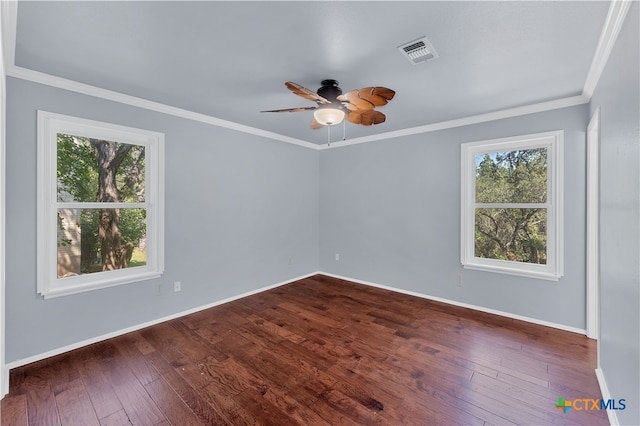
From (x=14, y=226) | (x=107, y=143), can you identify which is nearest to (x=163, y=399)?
(x=14, y=226)

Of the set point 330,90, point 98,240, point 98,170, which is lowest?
point 98,240

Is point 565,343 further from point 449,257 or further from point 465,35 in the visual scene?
point 465,35

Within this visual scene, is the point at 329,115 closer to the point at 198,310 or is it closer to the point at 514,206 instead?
the point at 514,206

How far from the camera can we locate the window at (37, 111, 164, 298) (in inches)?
95.3

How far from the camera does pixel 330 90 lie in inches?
95.1

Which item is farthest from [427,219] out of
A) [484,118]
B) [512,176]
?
[484,118]

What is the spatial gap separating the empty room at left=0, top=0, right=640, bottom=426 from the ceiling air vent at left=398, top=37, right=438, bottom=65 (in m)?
0.02

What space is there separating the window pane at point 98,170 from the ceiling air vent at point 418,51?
2890 mm

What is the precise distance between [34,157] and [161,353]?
202 cm

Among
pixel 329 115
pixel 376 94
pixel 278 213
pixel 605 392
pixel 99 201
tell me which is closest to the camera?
pixel 605 392

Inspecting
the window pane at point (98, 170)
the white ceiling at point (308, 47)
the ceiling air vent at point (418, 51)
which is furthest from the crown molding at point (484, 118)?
the window pane at point (98, 170)

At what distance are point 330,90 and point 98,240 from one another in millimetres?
2767

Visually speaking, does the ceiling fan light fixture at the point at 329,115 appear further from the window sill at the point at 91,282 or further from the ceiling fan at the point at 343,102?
the window sill at the point at 91,282

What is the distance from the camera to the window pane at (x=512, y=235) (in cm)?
317
